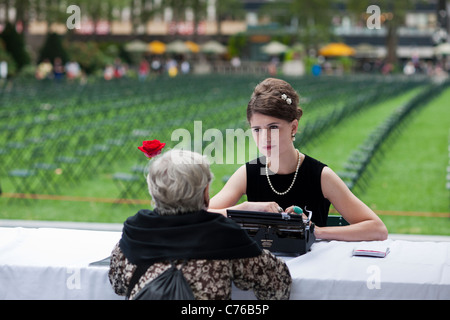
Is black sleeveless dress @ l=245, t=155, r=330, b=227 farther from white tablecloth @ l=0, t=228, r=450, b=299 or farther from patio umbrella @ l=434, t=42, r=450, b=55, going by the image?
patio umbrella @ l=434, t=42, r=450, b=55

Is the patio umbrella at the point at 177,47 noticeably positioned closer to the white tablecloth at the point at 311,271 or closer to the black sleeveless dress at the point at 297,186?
the black sleeveless dress at the point at 297,186

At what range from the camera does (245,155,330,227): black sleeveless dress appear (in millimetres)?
4059

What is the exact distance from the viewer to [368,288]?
3.27 m

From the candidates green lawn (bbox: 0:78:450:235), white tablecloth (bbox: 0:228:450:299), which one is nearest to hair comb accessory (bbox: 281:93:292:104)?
white tablecloth (bbox: 0:228:450:299)

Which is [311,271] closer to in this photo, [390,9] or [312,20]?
[390,9]

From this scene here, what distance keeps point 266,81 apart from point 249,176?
572 mm

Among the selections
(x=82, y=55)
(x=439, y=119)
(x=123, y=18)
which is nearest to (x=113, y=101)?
(x=439, y=119)

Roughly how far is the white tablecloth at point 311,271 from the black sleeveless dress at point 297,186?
1.01ft

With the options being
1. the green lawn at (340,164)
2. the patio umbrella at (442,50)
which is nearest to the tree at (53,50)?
the green lawn at (340,164)

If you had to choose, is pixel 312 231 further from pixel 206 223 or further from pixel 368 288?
pixel 206 223

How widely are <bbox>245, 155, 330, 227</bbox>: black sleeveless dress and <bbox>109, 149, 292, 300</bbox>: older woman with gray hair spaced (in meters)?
1.04

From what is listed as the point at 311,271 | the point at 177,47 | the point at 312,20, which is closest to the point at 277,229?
the point at 311,271

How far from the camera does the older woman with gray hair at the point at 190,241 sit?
288 cm

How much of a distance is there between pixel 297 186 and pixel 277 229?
580 mm
